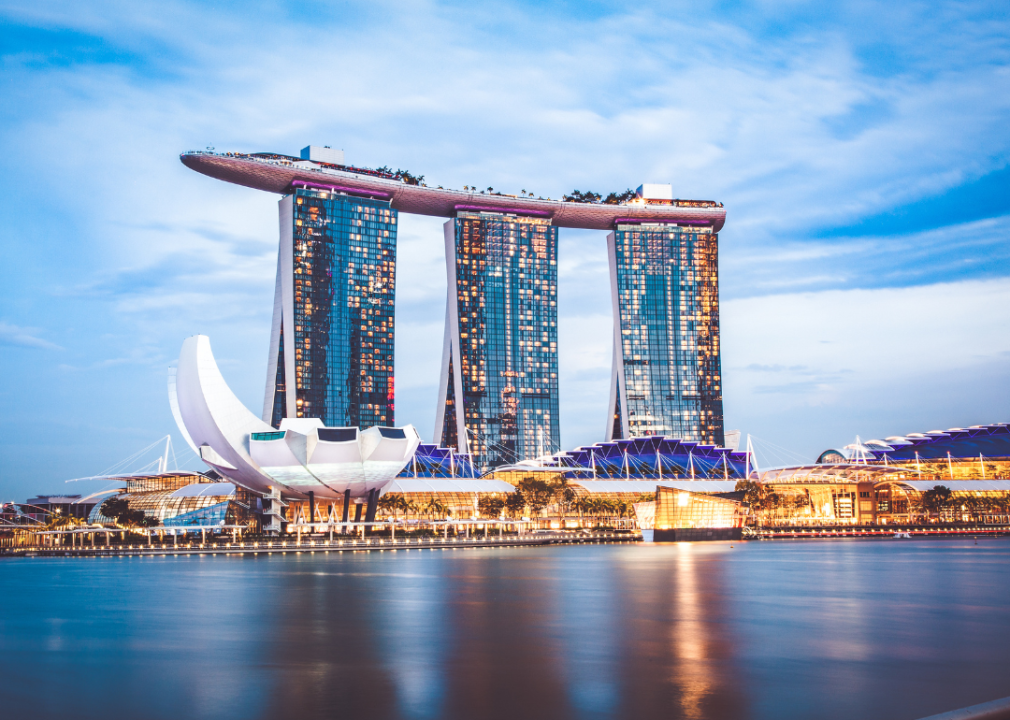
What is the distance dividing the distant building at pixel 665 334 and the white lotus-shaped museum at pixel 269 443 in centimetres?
7690

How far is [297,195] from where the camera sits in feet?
505

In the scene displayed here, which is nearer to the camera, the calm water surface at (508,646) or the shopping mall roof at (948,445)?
the calm water surface at (508,646)

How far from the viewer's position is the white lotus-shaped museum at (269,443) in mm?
90188

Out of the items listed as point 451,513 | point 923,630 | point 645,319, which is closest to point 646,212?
point 645,319

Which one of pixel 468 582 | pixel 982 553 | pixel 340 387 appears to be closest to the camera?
pixel 468 582

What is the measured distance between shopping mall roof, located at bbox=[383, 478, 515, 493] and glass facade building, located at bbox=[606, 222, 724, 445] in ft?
136

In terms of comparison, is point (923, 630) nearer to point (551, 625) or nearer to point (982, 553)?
point (551, 625)

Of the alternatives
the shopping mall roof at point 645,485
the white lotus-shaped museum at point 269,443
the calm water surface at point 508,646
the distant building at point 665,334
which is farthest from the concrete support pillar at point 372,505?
the distant building at point 665,334

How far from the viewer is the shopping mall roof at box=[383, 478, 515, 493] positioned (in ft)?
402

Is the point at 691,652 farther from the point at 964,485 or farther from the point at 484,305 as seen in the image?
the point at 484,305

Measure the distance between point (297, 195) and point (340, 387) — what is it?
102 ft

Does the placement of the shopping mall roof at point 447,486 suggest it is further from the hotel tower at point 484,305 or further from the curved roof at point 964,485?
the curved roof at point 964,485

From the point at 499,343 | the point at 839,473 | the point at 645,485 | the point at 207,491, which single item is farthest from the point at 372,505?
the point at 839,473

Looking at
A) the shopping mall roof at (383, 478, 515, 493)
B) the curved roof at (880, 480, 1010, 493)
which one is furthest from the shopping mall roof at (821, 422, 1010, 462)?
the shopping mall roof at (383, 478, 515, 493)
